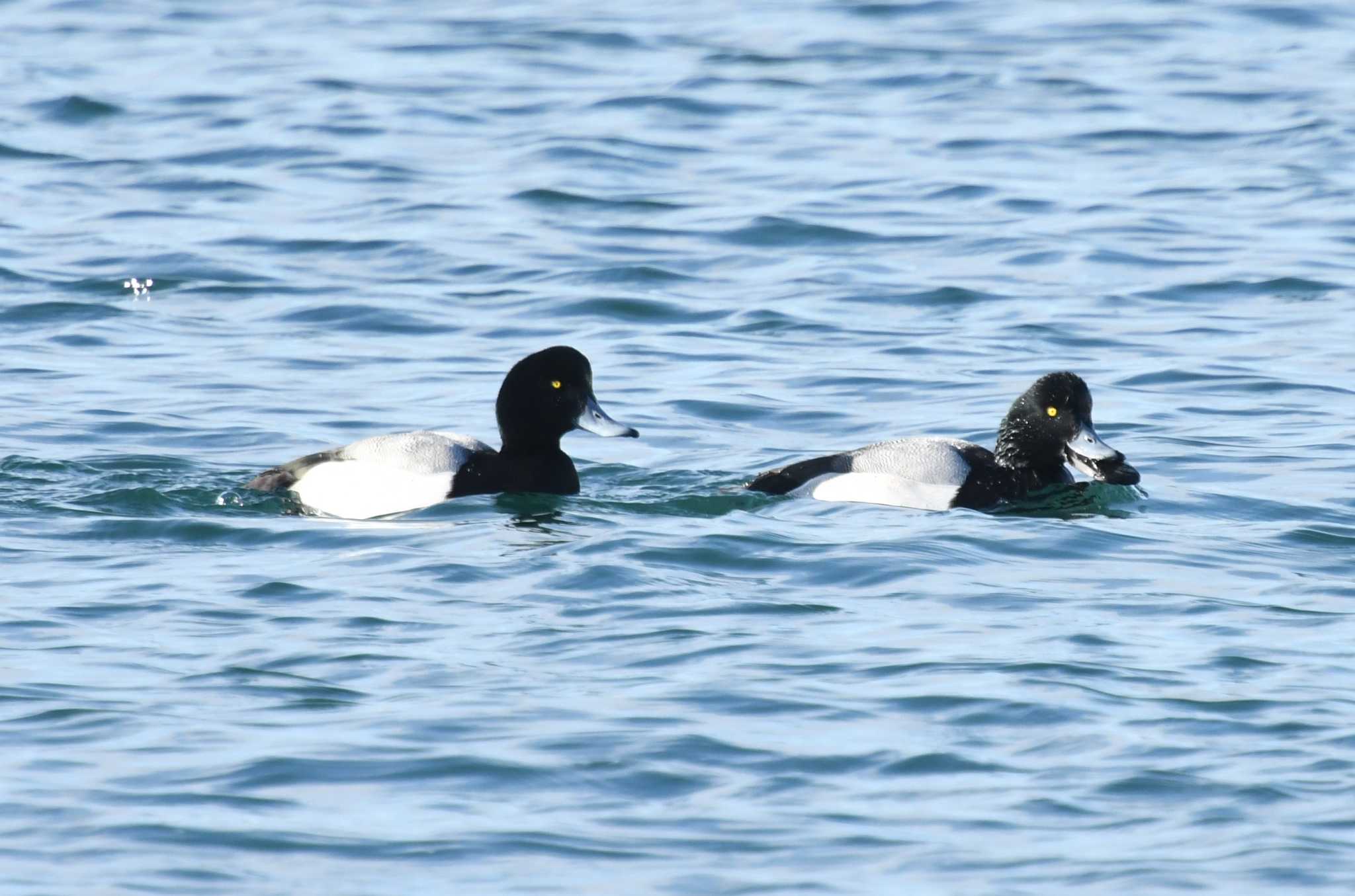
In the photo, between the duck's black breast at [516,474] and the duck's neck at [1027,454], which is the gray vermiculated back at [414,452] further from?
the duck's neck at [1027,454]

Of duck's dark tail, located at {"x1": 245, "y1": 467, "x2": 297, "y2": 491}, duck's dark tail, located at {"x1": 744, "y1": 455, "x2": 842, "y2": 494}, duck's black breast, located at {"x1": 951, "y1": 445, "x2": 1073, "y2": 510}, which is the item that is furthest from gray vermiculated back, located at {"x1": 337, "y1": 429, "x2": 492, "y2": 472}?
duck's black breast, located at {"x1": 951, "y1": 445, "x2": 1073, "y2": 510}

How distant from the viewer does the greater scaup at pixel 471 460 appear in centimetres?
1017

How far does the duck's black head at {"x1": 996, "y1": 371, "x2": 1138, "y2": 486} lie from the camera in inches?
426

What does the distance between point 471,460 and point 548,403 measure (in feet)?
1.69

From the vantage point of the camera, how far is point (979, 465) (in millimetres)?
10516

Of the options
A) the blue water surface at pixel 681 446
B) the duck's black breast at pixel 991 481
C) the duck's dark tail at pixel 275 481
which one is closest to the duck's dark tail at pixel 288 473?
the duck's dark tail at pixel 275 481

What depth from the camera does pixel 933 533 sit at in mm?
9773

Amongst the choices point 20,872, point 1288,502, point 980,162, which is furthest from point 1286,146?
point 20,872

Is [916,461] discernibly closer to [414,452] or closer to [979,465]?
[979,465]

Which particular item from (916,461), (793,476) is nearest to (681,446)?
(793,476)

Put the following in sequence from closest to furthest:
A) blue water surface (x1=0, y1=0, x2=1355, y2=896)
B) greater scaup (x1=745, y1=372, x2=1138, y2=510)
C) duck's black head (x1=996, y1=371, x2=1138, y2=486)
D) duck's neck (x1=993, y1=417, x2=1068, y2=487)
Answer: blue water surface (x1=0, y1=0, x2=1355, y2=896) → greater scaup (x1=745, y1=372, x2=1138, y2=510) → duck's black head (x1=996, y1=371, x2=1138, y2=486) → duck's neck (x1=993, y1=417, x2=1068, y2=487)

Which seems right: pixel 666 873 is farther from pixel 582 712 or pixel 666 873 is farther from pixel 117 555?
pixel 117 555

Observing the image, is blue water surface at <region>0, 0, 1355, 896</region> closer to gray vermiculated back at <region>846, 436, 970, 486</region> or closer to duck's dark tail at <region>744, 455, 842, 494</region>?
duck's dark tail at <region>744, 455, 842, 494</region>

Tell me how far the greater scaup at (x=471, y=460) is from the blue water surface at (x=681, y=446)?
0.66 feet
